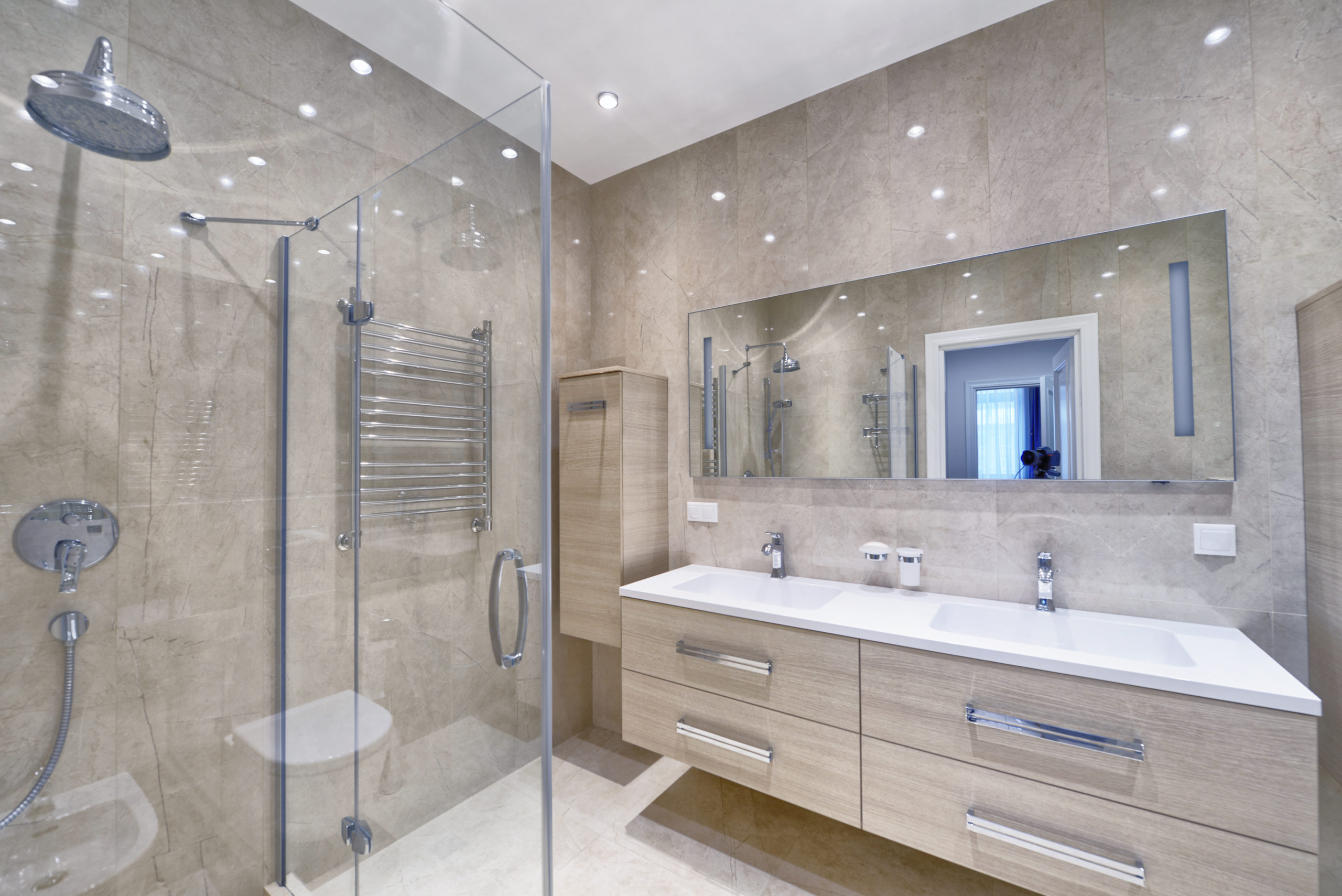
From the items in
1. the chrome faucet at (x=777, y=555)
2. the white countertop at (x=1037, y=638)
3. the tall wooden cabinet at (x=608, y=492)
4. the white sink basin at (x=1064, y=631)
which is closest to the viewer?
the white countertop at (x=1037, y=638)

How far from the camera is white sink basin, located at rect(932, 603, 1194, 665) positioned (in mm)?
1408

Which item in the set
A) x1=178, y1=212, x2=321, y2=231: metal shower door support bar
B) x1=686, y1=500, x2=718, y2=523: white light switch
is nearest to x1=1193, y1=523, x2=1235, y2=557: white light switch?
x1=686, y1=500, x2=718, y2=523: white light switch

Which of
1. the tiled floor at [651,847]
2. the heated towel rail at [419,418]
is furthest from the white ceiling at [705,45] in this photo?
the tiled floor at [651,847]

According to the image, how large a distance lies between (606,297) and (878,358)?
1.36m

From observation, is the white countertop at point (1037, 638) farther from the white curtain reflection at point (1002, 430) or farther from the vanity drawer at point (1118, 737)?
the white curtain reflection at point (1002, 430)

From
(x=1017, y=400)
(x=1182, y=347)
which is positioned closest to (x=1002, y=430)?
(x=1017, y=400)

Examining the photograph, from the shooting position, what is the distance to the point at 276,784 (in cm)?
93

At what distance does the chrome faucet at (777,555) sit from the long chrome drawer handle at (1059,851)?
93 centimetres

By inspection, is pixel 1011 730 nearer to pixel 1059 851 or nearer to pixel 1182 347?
pixel 1059 851

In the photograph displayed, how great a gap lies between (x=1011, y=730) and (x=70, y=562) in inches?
67.8

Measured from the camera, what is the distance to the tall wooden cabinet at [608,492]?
87.7 inches

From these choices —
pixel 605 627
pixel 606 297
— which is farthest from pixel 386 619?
pixel 606 297

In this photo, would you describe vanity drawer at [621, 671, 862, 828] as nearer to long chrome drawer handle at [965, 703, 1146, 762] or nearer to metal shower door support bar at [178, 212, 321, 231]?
long chrome drawer handle at [965, 703, 1146, 762]

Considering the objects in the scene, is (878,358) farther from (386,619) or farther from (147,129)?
(147,129)
